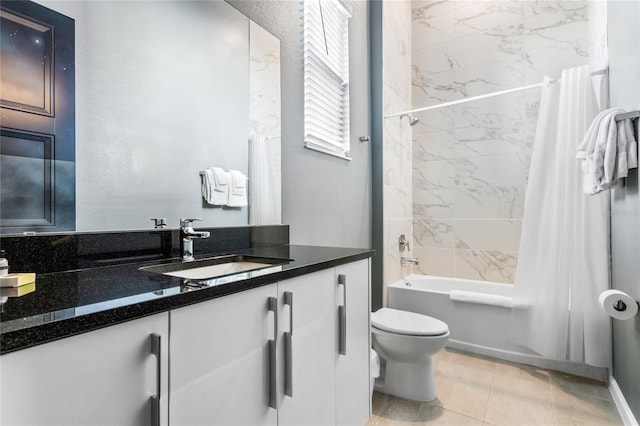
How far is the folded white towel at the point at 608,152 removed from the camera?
1598 millimetres

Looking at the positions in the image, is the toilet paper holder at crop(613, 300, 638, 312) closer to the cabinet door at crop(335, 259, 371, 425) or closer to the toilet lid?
the toilet lid

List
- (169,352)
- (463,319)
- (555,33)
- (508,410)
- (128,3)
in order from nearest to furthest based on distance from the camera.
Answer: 1. (169,352)
2. (128,3)
3. (508,410)
4. (463,319)
5. (555,33)

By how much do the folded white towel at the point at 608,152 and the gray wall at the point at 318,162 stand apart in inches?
55.0

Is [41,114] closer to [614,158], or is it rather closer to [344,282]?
[344,282]

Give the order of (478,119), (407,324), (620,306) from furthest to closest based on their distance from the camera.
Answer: (478,119)
(407,324)
(620,306)

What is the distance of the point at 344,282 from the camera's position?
4.04ft

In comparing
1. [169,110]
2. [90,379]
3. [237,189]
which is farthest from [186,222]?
[90,379]

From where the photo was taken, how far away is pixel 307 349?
3.38ft

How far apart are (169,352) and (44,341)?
0.21m

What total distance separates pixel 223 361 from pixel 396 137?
264cm

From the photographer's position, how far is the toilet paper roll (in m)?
1.47

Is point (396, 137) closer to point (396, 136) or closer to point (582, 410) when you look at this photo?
point (396, 136)

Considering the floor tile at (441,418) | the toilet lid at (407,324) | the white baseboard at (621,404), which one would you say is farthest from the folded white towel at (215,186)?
the white baseboard at (621,404)

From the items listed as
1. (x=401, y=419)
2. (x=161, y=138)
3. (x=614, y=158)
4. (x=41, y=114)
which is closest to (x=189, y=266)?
(x=161, y=138)
